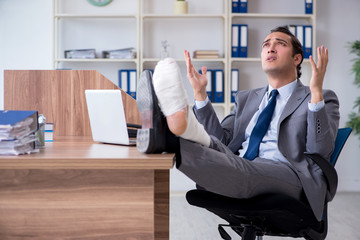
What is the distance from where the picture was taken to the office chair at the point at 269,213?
150 centimetres

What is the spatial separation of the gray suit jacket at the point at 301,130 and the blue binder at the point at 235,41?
2256 millimetres

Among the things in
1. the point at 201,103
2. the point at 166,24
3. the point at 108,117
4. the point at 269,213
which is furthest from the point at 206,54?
the point at 269,213

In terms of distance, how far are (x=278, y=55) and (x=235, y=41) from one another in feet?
7.65

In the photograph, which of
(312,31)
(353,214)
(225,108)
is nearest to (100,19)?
(225,108)

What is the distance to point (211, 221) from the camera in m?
3.38

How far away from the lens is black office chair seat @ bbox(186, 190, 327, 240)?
1.49m

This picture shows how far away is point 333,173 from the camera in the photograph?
1598 millimetres

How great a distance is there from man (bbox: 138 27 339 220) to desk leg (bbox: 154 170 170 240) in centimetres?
9

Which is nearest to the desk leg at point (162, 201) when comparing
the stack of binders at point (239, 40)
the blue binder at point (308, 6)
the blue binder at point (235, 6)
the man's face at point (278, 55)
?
the man's face at point (278, 55)

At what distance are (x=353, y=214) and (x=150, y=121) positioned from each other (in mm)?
2949

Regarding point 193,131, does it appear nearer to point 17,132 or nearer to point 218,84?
point 17,132

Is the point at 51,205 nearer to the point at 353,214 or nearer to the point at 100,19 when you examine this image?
the point at 353,214

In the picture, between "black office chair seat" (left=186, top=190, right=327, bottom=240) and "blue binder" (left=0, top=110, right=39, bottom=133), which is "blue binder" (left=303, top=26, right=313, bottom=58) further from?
"blue binder" (left=0, top=110, right=39, bottom=133)

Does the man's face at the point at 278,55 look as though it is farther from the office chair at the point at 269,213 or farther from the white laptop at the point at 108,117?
the white laptop at the point at 108,117
